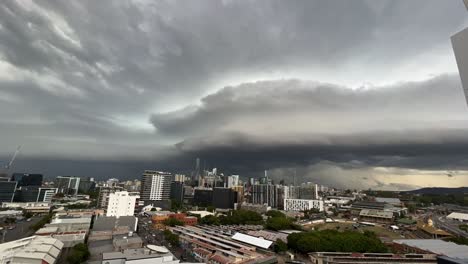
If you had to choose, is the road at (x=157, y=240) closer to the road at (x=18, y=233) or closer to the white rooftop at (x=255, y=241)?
the white rooftop at (x=255, y=241)

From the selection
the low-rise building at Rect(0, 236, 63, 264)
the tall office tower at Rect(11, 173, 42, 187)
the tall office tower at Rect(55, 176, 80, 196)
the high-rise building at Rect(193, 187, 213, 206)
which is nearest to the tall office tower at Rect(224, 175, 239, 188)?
the high-rise building at Rect(193, 187, 213, 206)

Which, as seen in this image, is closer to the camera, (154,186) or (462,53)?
(462,53)

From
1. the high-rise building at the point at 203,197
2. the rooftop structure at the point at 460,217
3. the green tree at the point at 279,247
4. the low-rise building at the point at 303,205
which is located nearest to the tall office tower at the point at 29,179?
the high-rise building at the point at 203,197

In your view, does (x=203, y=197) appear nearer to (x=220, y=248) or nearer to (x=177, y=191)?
(x=177, y=191)

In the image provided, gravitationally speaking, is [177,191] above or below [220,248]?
above

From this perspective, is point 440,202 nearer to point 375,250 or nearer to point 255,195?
point 255,195

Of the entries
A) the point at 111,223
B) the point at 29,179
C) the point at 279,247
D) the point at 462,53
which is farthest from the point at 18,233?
the point at 29,179

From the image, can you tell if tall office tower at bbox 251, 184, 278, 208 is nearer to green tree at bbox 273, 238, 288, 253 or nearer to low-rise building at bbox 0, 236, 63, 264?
green tree at bbox 273, 238, 288, 253
